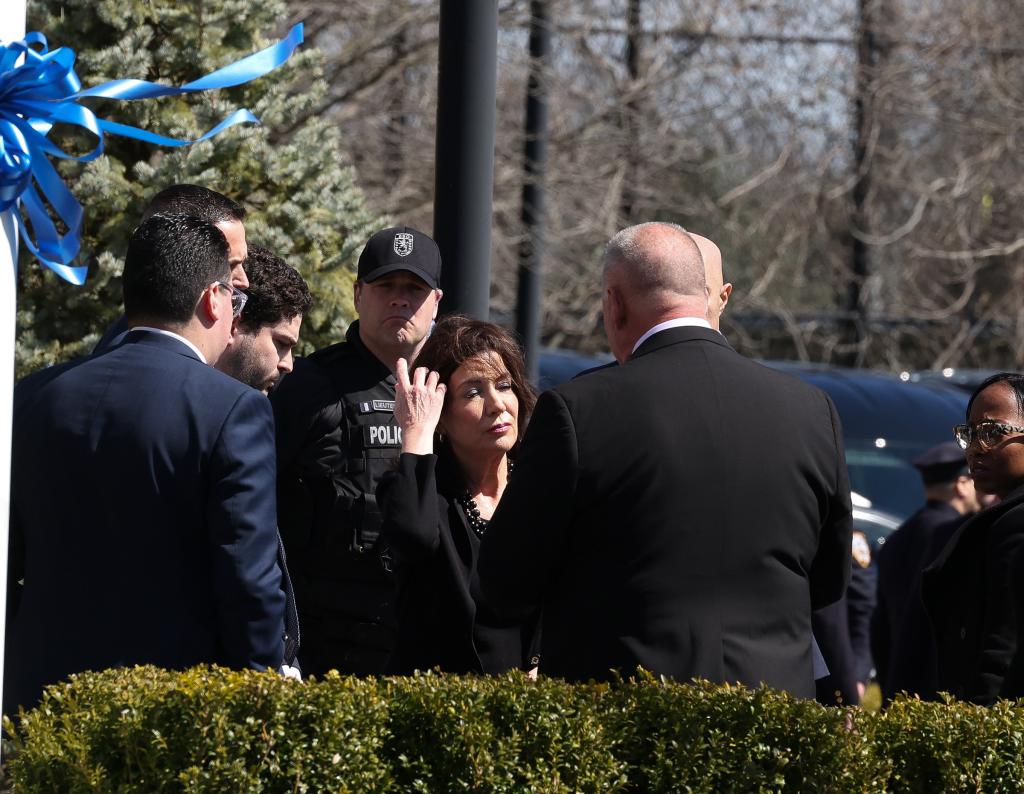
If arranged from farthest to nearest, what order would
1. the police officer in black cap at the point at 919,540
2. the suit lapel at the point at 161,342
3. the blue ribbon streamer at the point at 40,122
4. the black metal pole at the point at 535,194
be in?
the black metal pole at the point at 535,194 → the police officer in black cap at the point at 919,540 → the suit lapel at the point at 161,342 → the blue ribbon streamer at the point at 40,122

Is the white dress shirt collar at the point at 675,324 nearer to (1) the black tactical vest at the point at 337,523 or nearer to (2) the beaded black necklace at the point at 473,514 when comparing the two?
(2) the beaded black necklace at the point at 473,514

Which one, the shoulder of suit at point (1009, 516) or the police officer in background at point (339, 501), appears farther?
the police officer in background at point (339, 501)

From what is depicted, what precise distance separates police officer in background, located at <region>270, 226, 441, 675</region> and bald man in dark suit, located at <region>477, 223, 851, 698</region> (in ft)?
3.56

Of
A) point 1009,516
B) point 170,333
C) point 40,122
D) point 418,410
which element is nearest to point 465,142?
point 418,410

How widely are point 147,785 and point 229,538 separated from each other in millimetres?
713

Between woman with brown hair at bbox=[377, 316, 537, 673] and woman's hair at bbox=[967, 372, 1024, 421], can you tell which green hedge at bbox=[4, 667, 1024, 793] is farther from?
woman's hair at bbox=[967, 372, 1024, 421]

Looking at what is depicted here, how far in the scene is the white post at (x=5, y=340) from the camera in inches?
121

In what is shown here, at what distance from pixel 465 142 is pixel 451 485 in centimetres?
129

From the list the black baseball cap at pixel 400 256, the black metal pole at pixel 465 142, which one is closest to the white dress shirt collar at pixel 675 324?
the black baseball cap at pixel 400 256

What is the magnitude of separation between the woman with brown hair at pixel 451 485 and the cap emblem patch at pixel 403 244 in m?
0.37

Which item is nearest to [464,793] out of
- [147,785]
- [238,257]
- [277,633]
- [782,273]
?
[147,785]

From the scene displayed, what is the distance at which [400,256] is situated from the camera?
465 centimetres

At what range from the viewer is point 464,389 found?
4.24 metres

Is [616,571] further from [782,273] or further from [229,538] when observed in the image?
[782,273]
